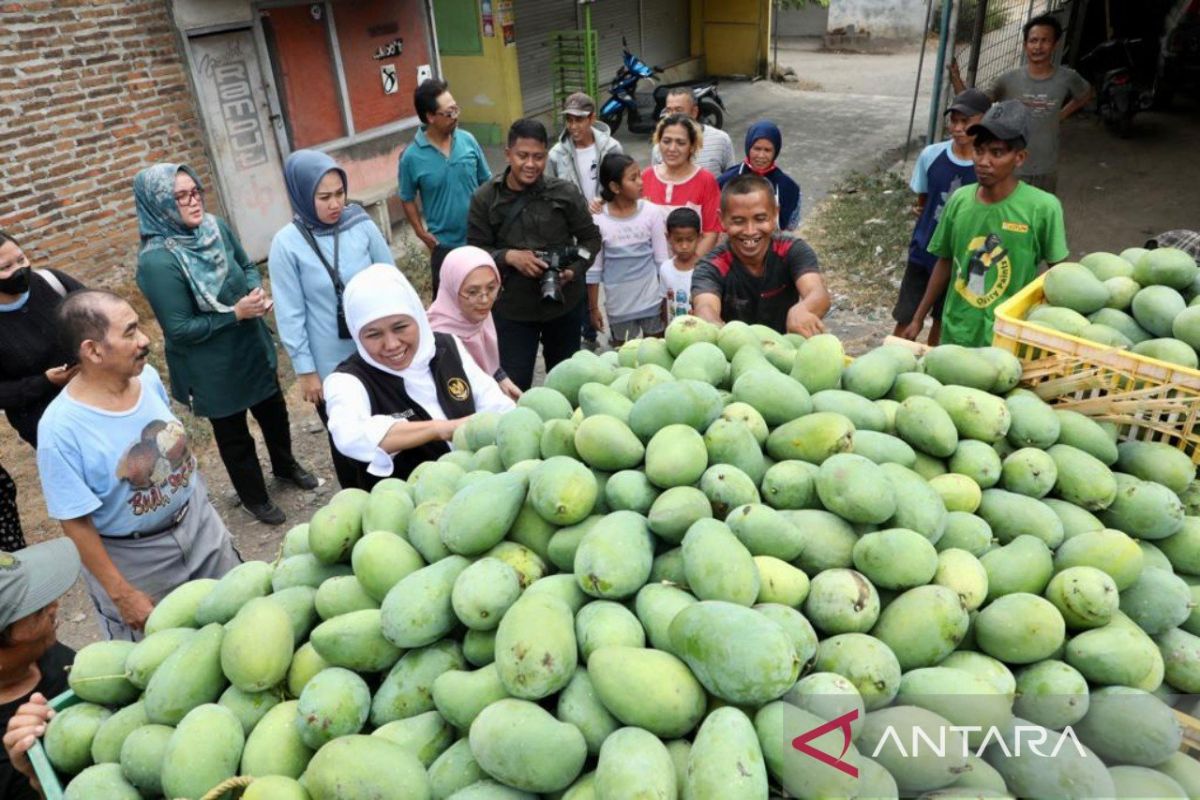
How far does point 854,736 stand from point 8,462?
20.0 feet

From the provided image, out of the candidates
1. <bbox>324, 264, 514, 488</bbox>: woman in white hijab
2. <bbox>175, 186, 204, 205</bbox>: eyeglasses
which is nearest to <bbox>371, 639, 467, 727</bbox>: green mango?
<bbox>324, 264, 514, 488</bbox>: woman in white hijab

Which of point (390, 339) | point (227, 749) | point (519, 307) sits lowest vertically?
point (519, 307)

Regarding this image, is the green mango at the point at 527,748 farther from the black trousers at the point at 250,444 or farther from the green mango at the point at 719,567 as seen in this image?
the black trousers at the point at 250,444

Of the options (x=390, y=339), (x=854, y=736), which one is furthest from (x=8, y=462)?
(x=854, y=736)

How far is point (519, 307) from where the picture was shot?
4.48m

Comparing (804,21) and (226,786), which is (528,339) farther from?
(804,21)

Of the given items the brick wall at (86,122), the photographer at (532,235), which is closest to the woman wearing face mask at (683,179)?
the photographer at (532,235)

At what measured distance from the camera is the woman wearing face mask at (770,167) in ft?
16.5

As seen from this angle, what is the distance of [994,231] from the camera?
356 centimetres

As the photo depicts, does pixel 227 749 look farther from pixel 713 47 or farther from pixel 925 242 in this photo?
pixel 713 47

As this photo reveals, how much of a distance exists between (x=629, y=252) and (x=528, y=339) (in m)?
0.79

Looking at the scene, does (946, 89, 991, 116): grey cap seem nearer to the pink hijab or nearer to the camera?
the camera

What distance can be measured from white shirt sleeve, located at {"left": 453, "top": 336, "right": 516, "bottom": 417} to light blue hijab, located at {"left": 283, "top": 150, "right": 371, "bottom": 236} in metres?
1.20

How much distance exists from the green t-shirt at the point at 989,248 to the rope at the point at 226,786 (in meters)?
3.37
